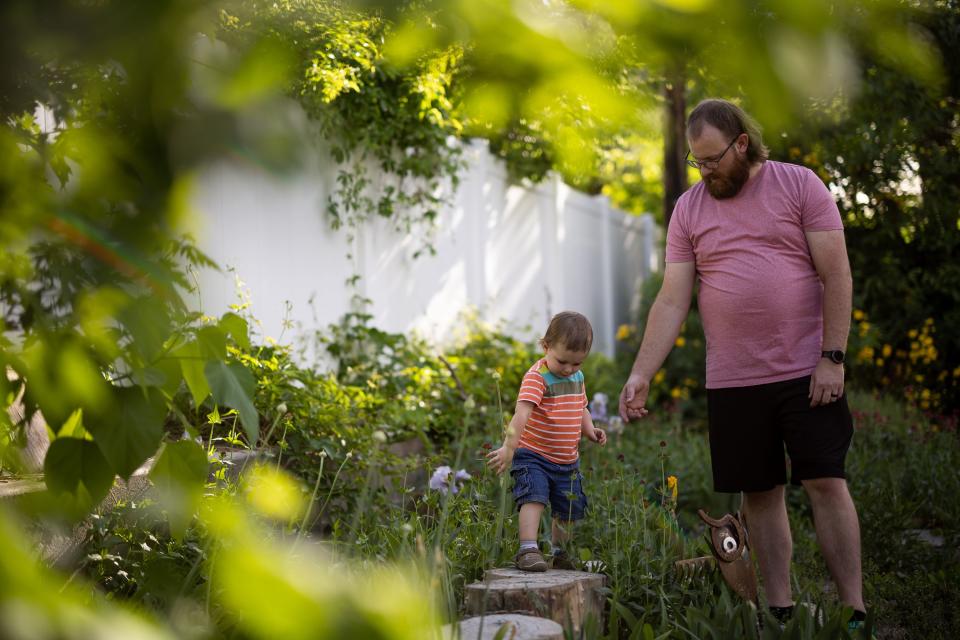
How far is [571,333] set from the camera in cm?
342

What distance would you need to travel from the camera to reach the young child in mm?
3404

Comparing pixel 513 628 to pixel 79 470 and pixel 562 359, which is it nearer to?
pixel 79 470

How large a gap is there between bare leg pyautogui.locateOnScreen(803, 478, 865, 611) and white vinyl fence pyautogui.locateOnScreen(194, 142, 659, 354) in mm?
1798

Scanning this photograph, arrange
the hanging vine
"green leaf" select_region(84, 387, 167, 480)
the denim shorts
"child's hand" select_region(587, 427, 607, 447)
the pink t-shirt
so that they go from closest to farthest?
"green leaf" select_region(84, 387, 167, 480), the pink t-shirt, the denim shorts, "child's hand" select_region(587, 427, 607, 447), the hanging vine

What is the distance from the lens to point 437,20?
94cm

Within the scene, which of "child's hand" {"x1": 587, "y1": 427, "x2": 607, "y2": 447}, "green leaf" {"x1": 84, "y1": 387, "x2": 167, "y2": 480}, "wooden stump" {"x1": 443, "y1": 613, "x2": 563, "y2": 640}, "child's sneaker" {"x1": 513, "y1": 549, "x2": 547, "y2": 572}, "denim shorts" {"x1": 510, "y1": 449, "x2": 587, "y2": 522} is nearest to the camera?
"green leaf" {"x1": 84, "y1": 387, "x2": 167, "y2": 480}

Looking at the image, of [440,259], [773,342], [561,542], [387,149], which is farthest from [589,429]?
[440,259]

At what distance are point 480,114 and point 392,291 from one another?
501cm

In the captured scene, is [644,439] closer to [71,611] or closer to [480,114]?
[480,114]

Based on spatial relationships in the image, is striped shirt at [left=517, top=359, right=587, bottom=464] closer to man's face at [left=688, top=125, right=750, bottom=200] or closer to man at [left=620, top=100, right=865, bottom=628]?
man at [left=620, top=100, right=865, bottom=628]

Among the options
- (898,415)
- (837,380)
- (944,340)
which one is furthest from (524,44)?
(944,340)

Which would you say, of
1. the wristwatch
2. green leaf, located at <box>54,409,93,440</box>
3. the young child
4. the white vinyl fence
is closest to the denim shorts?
the young child

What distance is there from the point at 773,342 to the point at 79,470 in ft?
7.68

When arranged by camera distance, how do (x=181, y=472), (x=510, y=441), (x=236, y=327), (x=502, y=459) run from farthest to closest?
(x=510, y=441) < (x=502, y=459) < (x=236, y=327) < (x=181, y=472)
